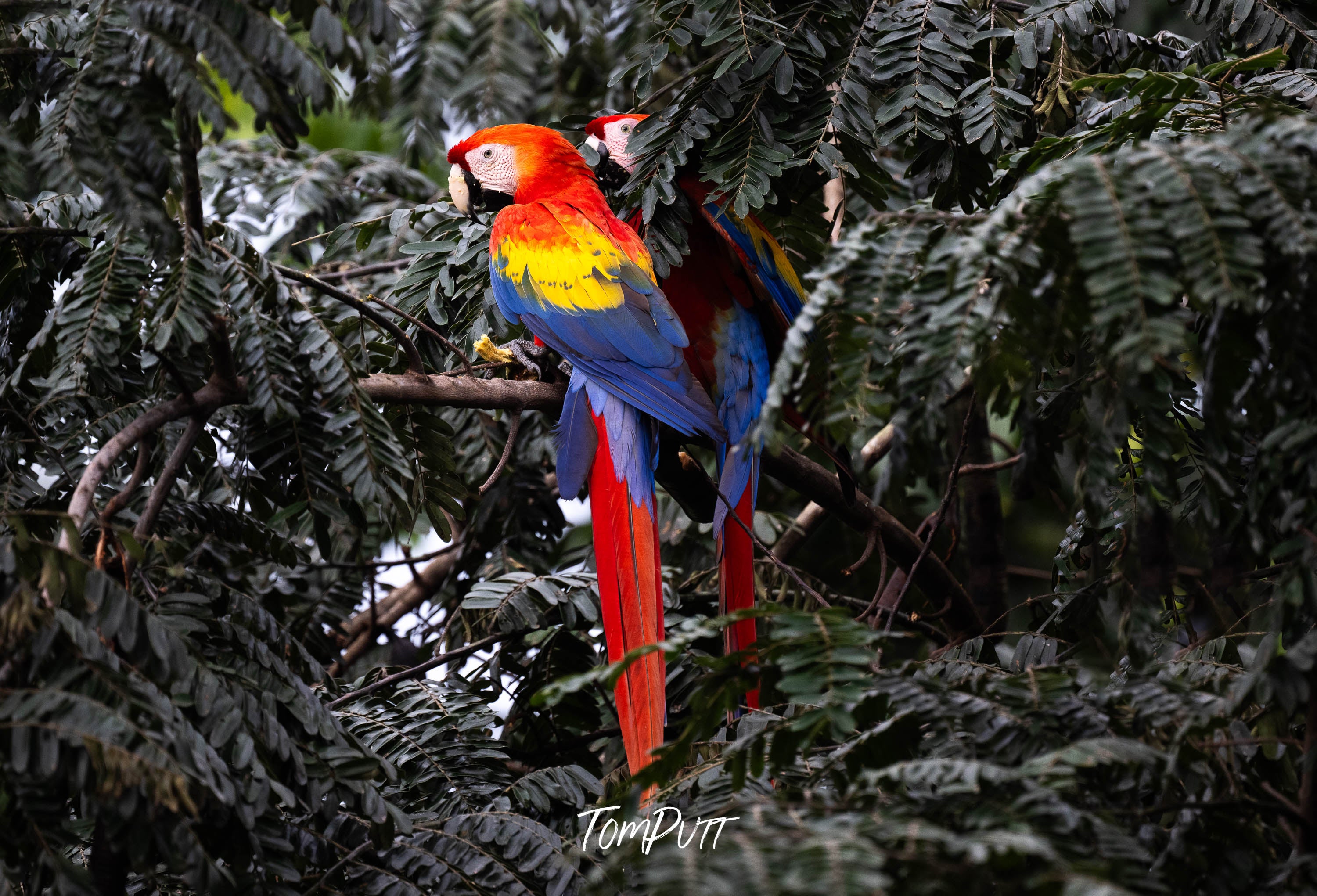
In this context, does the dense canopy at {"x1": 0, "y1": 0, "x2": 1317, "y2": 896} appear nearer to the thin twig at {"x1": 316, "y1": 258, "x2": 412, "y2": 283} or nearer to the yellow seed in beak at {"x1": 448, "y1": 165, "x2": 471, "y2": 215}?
the yellow seed in beak at {"x1": 448, "y1": 165, "x2": 471, "y2": 215}

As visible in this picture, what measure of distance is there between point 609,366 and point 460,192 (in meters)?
0.75

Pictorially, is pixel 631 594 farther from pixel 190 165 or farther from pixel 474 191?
pixel 474 191

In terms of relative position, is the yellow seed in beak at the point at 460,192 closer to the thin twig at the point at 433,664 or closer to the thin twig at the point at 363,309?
the thin twig at the point at 363,309

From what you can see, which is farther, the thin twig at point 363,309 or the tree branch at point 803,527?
Result: the tree branch at point 803,527

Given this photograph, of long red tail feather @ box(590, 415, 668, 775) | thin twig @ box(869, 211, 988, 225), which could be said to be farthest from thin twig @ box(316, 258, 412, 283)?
thin twig @ box(869, 211, 988, 225)

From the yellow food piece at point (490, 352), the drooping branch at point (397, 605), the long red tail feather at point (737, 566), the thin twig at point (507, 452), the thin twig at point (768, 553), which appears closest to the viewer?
the thin twig at point (507, 452)

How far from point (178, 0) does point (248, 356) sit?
547mm

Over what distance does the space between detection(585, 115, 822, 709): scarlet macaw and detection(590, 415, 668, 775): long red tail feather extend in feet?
0.81

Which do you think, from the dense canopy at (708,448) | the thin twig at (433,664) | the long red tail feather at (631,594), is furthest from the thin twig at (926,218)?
the thin twig at (433,664)

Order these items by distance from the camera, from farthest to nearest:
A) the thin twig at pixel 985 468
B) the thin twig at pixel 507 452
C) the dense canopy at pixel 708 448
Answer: the thin twig at pixel 985 468
the thin twig at pixel 507 452
the dense canopy at pixel 708 448

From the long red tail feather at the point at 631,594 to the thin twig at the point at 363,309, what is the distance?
0.45 metres
